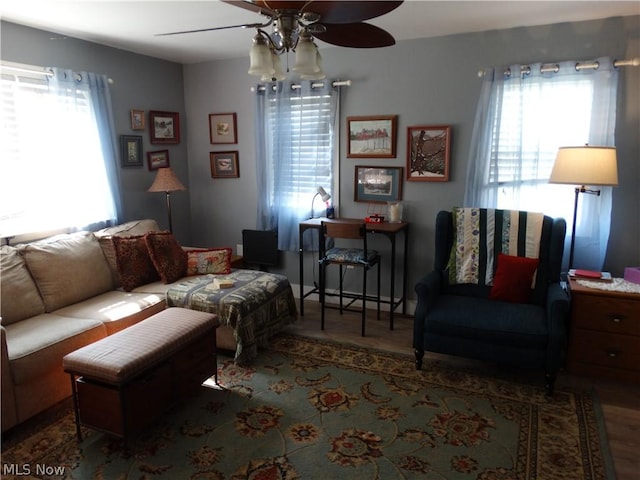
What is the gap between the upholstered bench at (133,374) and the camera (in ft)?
7.27

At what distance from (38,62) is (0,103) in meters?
0.45

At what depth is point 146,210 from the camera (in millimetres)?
4453

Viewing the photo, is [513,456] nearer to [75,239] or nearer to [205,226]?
[75,239]

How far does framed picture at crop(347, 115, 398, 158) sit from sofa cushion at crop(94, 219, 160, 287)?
6.22 ft

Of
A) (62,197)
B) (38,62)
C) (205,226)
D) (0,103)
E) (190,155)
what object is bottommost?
(205,226)

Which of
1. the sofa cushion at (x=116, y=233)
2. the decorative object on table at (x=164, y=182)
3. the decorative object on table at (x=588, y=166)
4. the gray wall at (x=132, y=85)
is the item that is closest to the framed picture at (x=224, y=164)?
the gray wall at (x=132, y=85)

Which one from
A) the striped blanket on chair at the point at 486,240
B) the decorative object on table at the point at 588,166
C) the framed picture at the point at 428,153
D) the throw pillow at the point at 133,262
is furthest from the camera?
the framed picture at the point at 428,153

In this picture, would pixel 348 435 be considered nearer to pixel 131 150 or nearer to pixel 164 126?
pixel 131 150

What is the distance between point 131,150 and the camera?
4234mm

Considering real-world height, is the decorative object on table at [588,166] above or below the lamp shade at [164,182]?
above

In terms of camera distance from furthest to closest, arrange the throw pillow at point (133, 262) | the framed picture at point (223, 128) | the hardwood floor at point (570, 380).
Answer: the framed picture at point (223, 128)
the throw pillow at point (133, 262)
the hardwood floor at point (570, 380)

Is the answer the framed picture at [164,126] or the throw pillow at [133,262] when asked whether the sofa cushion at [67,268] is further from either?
the framed picture at [164,126]

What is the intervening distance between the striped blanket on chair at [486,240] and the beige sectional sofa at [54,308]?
175 centimetres

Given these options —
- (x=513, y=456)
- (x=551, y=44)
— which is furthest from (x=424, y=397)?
(x=551, y=44)
